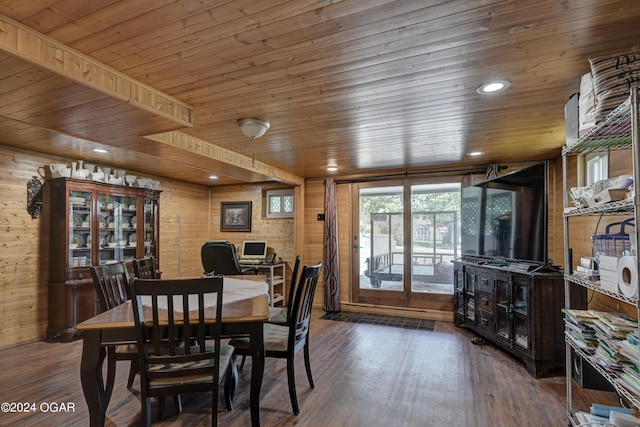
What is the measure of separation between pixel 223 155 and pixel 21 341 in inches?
121

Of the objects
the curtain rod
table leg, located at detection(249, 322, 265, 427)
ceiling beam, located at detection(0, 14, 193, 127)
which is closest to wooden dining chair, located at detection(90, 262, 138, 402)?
table leg, located at detection(249, 322, 265, 427)

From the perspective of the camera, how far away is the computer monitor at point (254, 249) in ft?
17.9

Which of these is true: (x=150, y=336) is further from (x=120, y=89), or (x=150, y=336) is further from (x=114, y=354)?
(x=120, y=89)

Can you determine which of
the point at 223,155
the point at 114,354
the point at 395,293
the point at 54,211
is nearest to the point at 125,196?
the point at 54,211

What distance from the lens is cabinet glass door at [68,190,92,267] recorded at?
3764mm

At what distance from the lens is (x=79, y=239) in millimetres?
3873

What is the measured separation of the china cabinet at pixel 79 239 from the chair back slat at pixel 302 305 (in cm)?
293

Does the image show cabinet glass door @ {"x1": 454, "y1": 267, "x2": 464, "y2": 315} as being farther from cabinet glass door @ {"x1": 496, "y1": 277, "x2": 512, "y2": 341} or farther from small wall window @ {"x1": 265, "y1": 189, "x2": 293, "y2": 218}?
small wall window @ {"x1": 265, "y1": 189, "x2": 293, "y2": 218}

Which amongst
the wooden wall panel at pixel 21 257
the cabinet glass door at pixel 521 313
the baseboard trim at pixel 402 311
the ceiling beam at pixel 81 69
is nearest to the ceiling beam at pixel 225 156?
the ceiling beam at pixel 81 69

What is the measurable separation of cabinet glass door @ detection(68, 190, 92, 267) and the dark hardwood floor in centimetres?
97

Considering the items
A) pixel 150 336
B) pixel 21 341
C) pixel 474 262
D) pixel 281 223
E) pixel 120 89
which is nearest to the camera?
pixel 150 336

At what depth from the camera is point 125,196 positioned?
437 cm

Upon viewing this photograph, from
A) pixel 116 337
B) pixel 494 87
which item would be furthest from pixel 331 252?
pixel 116 337

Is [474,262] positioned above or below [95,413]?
above
